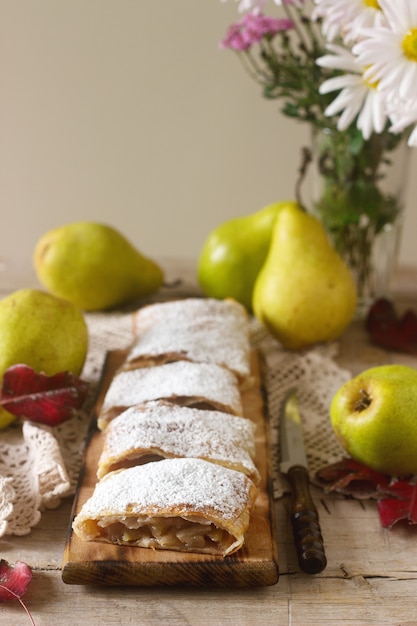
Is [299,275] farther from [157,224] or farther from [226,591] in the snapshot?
[157,224]

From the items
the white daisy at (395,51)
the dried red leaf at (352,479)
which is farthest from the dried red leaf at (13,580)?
the white daisy at (395,51)

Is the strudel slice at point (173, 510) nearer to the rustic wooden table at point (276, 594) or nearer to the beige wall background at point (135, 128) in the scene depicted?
the rustic wooden table at point (276, 594)

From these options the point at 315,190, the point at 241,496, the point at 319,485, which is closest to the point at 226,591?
the point at 241,496

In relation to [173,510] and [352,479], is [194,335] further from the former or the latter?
[173,510]

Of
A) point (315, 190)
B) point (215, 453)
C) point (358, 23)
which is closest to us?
point (215, 453)

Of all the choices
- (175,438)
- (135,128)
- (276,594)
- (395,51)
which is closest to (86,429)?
(175,438)

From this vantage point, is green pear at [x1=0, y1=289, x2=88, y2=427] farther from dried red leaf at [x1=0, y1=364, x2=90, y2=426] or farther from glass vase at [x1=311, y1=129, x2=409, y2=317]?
glass vase at [x1=311, y1=129, x2=409, y2=317]
